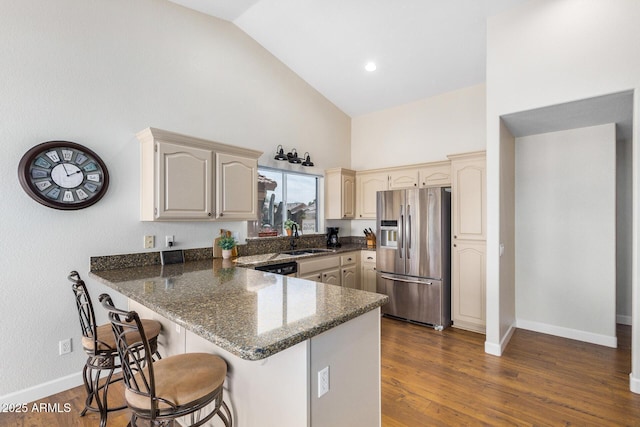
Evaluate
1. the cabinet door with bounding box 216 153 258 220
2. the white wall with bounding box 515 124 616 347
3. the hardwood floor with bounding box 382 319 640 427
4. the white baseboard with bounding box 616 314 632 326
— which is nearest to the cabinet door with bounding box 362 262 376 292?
the hardwood floor with bounding box 382 319 640 427

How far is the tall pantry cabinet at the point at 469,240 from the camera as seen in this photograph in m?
3.59

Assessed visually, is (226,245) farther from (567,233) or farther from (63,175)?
(567,233)

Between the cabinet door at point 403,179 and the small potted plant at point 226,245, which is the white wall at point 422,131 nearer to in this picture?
the cabinet door at point 403,179

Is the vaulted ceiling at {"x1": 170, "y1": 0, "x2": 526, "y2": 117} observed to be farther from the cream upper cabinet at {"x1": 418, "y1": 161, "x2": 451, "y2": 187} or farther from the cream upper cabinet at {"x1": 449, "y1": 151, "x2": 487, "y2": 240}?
the cream upper cabinet at {"x1": 449, "y1": 151, "x2": 487, "y2": 240}

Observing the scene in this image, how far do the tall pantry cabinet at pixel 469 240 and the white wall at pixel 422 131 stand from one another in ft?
2.43

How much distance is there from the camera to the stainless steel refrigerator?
377 centimetres

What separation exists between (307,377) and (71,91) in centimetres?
291

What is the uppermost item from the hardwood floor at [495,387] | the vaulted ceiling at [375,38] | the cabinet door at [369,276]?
the vaulted ceiling at [375,38]

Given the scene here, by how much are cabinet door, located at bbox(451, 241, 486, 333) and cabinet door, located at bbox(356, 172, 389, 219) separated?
1448 mm

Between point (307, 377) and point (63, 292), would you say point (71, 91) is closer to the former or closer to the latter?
point (63, 292)

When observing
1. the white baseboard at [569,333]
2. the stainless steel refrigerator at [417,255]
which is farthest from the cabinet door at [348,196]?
the white baseboard at [569,333]

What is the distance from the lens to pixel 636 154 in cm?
238

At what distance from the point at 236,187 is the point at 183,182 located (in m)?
0.58

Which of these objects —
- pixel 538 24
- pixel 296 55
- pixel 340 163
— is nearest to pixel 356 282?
pixel 340 163
